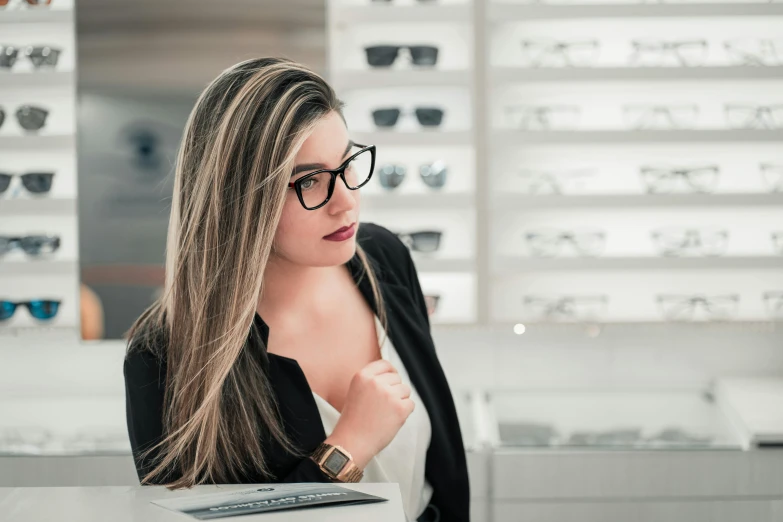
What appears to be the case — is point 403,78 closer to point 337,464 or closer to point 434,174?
point 434,174

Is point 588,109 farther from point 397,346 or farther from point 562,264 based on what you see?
point 397,346

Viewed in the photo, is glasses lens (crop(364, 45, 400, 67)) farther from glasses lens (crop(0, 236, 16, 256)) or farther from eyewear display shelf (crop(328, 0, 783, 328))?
glasses lens (crop(0, 236, 16, 256))

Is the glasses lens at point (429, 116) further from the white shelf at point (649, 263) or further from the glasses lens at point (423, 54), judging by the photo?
the white shelf at point (649, 263)

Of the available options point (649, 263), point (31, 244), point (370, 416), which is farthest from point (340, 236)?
point (31, 244)

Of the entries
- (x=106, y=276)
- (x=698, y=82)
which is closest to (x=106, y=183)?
(x=106, y=276)

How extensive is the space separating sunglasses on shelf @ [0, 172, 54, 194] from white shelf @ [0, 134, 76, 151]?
0.10 metres

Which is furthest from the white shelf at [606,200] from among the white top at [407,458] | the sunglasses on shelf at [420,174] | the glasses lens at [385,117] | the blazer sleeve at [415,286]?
the white top at [407,458]

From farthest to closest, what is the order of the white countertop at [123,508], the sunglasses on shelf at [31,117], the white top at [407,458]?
the sunglasses on shelf at [31,117], the white top at [407,458], the white countertop at [123,508]

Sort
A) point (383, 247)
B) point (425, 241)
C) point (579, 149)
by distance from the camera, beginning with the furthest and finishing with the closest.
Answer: point (579, 149)
point (425, 241)
point (383, 247)

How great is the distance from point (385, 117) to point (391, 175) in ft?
0.70

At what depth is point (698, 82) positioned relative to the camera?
3.04m

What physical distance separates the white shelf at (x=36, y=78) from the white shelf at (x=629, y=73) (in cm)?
159

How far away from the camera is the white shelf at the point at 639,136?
9.50 ft

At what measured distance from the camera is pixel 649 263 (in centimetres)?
295
